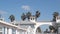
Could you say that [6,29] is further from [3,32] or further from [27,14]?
[27,14]

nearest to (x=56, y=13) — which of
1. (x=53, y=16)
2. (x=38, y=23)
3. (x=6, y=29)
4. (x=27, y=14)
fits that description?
(x=53, y=16)

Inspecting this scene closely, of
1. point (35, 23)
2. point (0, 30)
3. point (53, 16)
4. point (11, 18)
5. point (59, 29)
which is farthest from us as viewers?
point (11, 18)

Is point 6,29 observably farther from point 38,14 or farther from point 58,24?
point 38,14

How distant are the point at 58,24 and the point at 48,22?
4.41 metres

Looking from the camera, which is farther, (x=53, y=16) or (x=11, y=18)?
(x=11, y=18)

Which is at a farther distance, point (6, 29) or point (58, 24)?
point (58, 24)

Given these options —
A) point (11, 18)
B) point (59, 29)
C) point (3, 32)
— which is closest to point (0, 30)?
point (3, 32)

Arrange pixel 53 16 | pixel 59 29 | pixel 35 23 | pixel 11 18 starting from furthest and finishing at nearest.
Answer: pixel 11 18, pixel 53 16, pixel 35 23, pixel 59 29

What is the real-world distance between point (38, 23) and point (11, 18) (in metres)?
24.1

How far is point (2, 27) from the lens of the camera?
26.5 metres

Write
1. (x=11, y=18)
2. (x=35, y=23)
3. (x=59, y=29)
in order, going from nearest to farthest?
(x=59, y=29) → (x=35, y=23) → (x=11, y=18)

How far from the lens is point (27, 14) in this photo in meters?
92.8

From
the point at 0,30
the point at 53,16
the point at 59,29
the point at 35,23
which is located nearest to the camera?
the point at 0,30

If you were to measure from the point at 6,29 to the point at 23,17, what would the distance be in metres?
64.1
